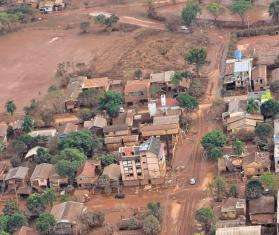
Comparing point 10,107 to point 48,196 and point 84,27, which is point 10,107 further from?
point 84,27

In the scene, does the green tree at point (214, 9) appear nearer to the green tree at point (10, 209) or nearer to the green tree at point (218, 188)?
the green tree at point (218, 188)

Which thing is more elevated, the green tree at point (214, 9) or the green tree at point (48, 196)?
the green tree at point (214, 9)

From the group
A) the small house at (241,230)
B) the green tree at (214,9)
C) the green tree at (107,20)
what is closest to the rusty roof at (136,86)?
the green tree at (214,9)

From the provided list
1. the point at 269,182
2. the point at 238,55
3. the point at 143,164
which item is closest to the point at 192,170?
the point at 143,164

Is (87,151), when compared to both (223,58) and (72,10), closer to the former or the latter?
(223,58)

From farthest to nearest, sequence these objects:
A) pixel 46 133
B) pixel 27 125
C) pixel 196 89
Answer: pixel 196 89 → pixel 27 125 → pixel 46 133

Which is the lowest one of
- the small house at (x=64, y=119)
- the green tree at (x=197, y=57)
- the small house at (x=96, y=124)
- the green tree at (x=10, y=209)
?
the green tree at (x=10, y=209)
